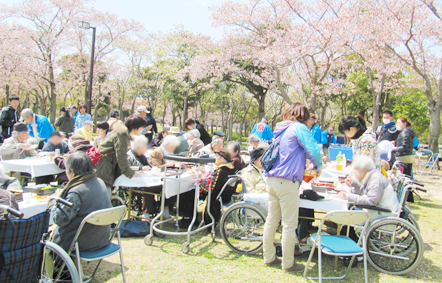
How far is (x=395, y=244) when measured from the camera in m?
3.12

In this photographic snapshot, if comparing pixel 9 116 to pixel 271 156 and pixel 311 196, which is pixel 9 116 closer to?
pixel 271 156

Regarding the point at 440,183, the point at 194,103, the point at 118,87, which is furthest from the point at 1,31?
the point at 440,183

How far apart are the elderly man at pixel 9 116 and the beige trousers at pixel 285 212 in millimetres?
6050

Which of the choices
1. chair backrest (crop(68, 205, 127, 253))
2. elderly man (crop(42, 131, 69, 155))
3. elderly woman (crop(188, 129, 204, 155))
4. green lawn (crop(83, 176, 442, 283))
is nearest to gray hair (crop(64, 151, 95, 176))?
chair backrest (crop(68, 205, 127, 253))

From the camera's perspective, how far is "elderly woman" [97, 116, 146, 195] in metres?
3.88

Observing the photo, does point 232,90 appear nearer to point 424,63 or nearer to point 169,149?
point 424,63

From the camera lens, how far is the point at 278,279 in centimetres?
294

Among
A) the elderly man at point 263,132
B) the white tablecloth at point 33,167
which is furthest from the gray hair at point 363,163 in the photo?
the elderly man at point 263,132

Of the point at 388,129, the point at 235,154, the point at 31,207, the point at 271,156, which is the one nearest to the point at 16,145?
the point at 31,207

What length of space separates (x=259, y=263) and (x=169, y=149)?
1648 millimetres

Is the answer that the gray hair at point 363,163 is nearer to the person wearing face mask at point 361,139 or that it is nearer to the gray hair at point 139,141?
the person wearing face mask at point 361,139

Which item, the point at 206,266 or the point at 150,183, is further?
the point at 150,183

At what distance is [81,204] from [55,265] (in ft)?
1.75

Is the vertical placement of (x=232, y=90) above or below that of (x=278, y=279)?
above
